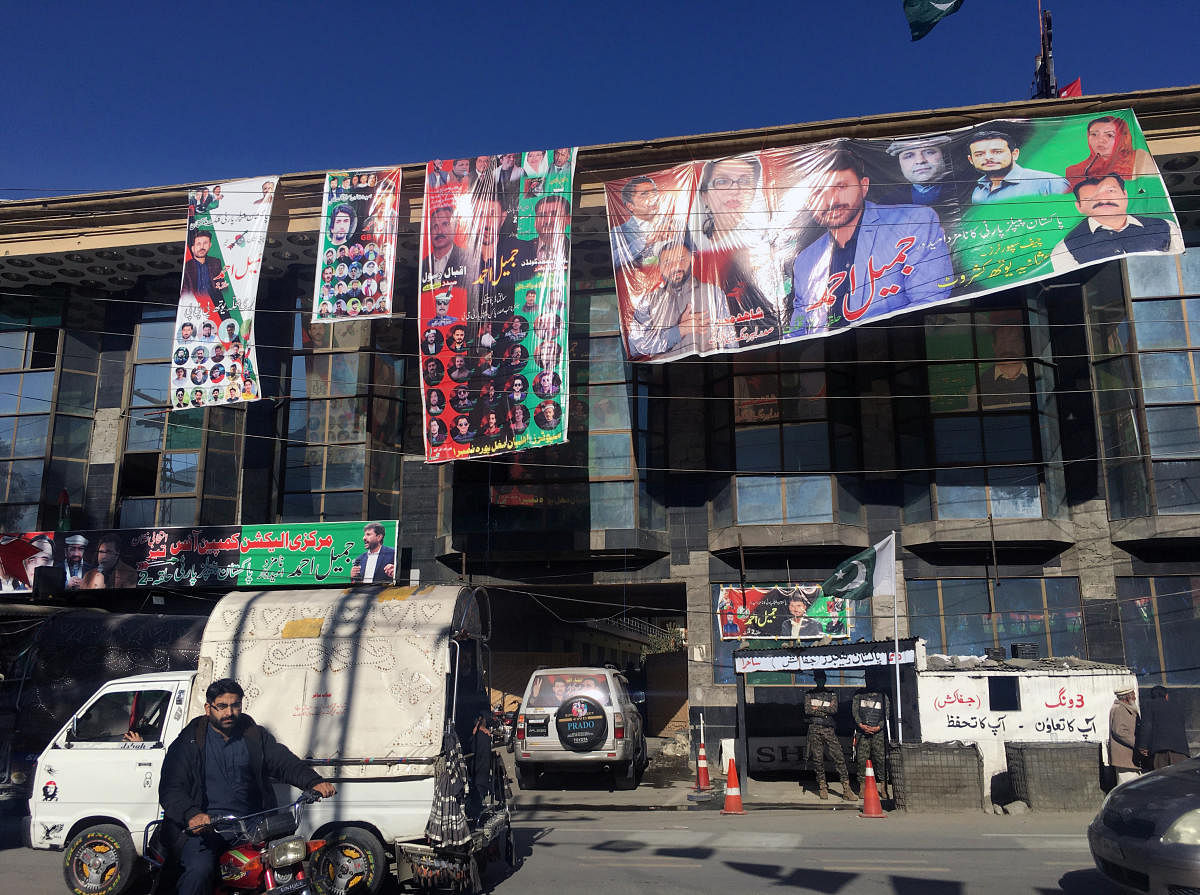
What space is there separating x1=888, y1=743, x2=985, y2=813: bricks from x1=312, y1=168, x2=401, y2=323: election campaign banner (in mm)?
13600

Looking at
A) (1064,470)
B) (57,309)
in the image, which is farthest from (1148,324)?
(57,309)

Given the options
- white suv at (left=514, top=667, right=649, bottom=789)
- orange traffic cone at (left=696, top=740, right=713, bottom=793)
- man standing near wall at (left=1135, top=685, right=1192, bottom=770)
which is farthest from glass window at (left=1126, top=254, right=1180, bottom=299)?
white suv at (left=514, top=667, right=649, bottom=789)

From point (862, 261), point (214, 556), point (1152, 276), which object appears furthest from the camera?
point (214, 556)

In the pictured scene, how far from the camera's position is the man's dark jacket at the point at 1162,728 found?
1351cm

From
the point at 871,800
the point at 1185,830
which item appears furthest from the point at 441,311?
the point at 1185,830

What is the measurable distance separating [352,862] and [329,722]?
4.51 ft

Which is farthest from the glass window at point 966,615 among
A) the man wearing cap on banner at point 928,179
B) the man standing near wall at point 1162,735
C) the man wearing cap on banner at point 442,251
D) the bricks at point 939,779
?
the man wearing cap on banner at point 442,251

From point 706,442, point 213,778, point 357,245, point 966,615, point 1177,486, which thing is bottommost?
point 213,778

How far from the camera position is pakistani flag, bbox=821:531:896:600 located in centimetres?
1598

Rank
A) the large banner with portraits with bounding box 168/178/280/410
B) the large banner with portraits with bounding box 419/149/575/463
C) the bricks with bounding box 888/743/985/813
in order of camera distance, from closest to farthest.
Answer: the bricks with bounding box 888/743/985/813
the large banner with portraits with bounding box 419/149/575/463
the large banner with portraits with bounding box 168/178/280/410

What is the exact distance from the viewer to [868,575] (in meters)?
16.3

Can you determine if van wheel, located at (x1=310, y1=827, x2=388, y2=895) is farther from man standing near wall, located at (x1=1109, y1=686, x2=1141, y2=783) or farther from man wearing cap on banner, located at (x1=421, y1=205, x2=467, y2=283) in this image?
man wearing cap on banner, located at (x1=421, y1=205, x2=467, y2=283)

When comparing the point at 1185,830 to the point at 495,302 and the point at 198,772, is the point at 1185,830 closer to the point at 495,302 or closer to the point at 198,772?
the point at 198,772

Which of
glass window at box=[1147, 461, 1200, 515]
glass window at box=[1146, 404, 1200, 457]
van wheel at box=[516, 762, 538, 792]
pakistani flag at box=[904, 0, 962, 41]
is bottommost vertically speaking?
van wheel at box=[516, 762, 538, 792]
